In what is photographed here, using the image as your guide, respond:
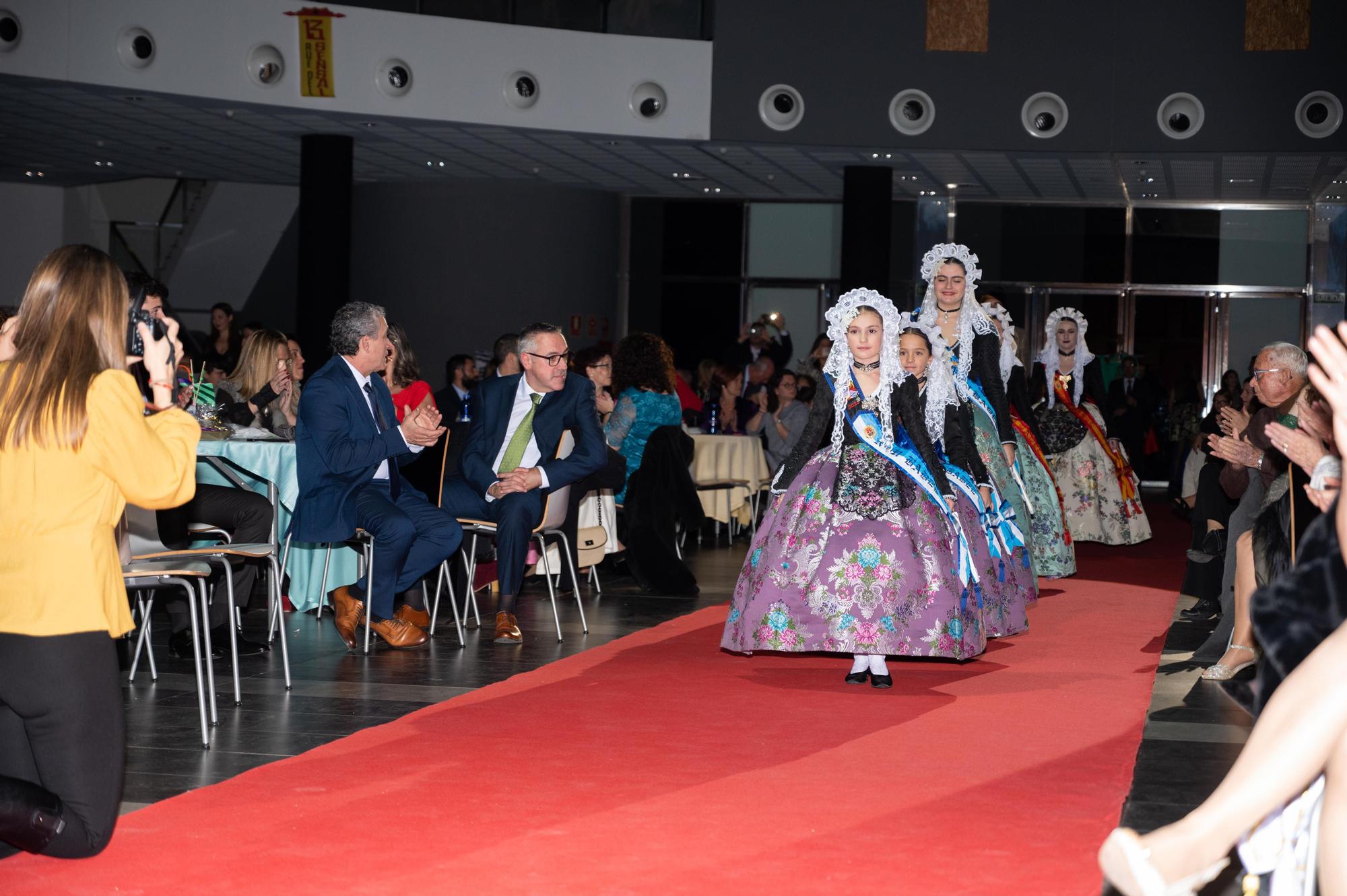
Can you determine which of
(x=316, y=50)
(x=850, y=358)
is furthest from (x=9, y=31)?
(x=850, y=358)

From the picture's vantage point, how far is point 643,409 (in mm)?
7977

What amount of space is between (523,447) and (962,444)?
178 centimetres

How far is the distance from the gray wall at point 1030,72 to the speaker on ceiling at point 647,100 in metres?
0.47

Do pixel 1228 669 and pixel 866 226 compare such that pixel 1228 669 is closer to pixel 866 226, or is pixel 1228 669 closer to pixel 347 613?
pixel 347 613

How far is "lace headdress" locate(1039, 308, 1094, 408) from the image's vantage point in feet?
29.7

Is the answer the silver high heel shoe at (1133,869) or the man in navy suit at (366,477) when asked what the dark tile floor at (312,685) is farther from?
the silver high heel shoe at (1133,869)

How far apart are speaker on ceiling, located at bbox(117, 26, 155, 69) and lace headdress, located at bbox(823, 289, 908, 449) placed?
8.78m

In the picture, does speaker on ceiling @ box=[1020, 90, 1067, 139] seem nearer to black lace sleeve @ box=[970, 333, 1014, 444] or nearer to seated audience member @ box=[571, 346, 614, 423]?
seated audience member @ box=[571, 346, 614, 423]

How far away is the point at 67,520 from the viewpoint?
2822mm

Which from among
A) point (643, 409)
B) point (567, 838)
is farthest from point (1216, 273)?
point (567, 838)

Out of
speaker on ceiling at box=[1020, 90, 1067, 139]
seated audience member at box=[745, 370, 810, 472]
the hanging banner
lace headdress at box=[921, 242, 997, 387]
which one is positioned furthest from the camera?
speaker on ceiling at box=[1020, 90, 1067, 139]

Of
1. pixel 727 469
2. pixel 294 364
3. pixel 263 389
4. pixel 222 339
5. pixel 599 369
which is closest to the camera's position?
pixel 263 389

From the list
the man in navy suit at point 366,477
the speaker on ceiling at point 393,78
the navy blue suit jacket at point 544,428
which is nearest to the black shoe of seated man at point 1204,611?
the navy blue suit jacket at point 544,428

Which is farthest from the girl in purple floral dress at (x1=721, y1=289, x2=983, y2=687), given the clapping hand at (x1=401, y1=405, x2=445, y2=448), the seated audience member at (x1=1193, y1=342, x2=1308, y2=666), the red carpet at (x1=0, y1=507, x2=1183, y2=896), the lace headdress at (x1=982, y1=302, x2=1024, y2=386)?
the lace headdress at (x1=982, y1=302, x2=1024, y2=386)
